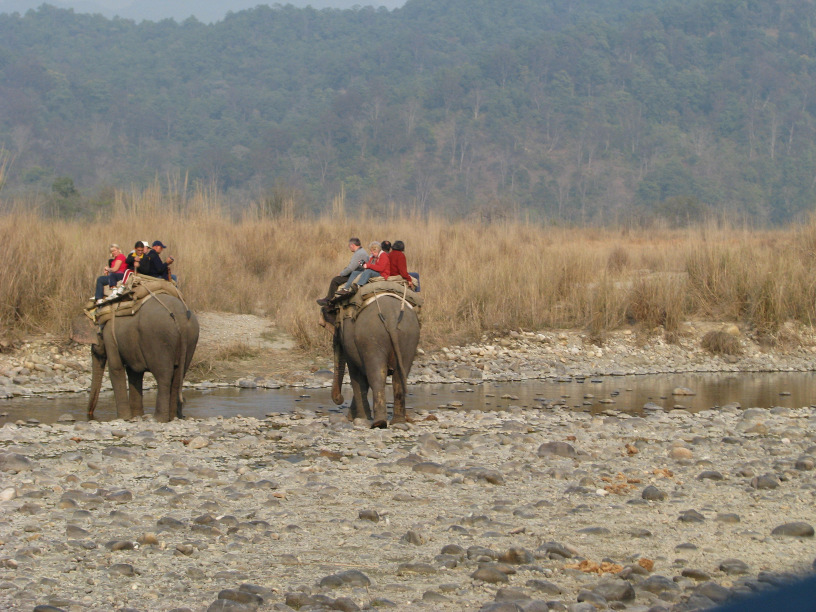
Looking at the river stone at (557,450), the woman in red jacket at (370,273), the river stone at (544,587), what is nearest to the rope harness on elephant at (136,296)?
the woman in red jacket at (370,273)

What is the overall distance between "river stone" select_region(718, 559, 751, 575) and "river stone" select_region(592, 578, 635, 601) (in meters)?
0.58

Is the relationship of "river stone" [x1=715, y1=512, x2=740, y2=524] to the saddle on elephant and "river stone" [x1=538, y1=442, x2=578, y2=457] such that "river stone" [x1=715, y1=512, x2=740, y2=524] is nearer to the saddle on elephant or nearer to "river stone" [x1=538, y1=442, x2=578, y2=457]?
"river stone" [x1=538, y1=442, x2=578, y2=457]

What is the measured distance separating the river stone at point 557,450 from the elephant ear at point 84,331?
4982 millimetres

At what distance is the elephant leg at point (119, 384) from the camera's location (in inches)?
386

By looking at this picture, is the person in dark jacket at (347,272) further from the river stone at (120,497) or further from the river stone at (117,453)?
the river stone at (120,497)

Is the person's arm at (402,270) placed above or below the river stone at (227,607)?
above

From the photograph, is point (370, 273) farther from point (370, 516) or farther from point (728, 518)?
point (728, 518)

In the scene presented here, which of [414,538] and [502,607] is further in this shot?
[414,538]

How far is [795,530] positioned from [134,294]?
21.3ft

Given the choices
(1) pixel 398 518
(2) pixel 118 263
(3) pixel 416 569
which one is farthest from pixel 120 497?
(2) pixel 118 263

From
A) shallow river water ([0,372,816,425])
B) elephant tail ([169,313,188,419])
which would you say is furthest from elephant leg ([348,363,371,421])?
elephant tail ([169,313,188,419])

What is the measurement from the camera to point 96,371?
33.9 feet

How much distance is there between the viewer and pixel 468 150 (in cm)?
7175

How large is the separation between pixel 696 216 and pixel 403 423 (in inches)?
1518
